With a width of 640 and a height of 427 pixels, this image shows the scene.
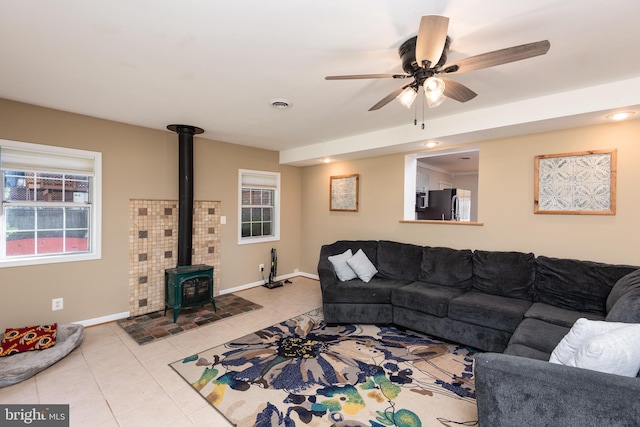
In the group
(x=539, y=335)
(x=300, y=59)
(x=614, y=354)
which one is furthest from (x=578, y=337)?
(x=300, y=59)

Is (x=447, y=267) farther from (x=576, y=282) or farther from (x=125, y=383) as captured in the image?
(x=125, y=383)

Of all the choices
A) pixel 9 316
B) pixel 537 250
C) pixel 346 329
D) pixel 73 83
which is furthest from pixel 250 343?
pixel 537 250

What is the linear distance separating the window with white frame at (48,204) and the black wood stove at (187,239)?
90 cm

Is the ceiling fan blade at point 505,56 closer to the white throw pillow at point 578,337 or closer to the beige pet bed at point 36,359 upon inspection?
the white throw pillow at point 578,337

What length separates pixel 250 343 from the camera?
10.1 ft

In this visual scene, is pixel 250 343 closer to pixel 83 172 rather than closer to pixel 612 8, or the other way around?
pixel 83 172

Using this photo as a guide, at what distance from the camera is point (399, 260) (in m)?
4.03

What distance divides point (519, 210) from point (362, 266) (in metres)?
2.04

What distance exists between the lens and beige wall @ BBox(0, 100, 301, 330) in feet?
10.0

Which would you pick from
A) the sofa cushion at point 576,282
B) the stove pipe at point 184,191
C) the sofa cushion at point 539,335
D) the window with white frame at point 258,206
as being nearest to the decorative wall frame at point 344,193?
the window with white frame at point 258,206

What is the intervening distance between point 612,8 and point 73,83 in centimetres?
392

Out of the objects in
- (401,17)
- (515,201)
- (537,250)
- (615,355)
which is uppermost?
(401,17)

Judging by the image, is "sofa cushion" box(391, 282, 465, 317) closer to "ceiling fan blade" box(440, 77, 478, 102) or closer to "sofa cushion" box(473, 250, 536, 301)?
"sofa cushion" box(473, 250, 536, 301)

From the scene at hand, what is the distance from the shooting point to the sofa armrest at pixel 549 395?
1.25m
